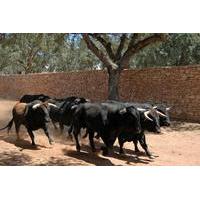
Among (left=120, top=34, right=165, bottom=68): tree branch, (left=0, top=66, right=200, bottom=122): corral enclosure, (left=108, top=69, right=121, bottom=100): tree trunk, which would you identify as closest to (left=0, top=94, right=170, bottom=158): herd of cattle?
(left=0, top=66, right=200, bottom=122): corral enclosure

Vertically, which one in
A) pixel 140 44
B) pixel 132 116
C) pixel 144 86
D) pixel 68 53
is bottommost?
pixel 132 116

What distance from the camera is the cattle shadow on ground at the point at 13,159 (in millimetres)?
9588

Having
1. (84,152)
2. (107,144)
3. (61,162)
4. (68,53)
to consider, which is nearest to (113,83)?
(84,152)

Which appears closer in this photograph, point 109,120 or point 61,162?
point 61,162

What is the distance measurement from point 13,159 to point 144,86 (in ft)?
32.4

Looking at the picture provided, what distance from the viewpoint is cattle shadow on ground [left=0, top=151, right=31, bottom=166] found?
377 inches

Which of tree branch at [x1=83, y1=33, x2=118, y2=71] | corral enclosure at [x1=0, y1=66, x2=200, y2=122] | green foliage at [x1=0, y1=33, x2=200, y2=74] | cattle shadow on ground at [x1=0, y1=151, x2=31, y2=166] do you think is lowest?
cattle shadow on ground at [x1=0, y1=151, x2=31, y2=166]

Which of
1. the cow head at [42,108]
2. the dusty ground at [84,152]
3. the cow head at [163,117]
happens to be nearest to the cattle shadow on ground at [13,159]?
the dusty ground at [84,152]

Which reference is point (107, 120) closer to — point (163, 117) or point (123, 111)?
point (123, 111)

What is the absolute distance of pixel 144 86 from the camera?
1884 centimetres

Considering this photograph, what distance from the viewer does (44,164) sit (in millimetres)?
9641

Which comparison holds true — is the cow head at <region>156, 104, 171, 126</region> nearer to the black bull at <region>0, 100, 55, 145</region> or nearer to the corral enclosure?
the black bull at <region>0, 100, 55, 145</region>

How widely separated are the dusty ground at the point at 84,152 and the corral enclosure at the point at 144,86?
2762mm

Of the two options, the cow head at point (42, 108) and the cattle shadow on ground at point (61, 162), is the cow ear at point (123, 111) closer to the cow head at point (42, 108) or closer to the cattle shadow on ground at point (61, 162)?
the cattle shadow on ground at point (61, 162)
